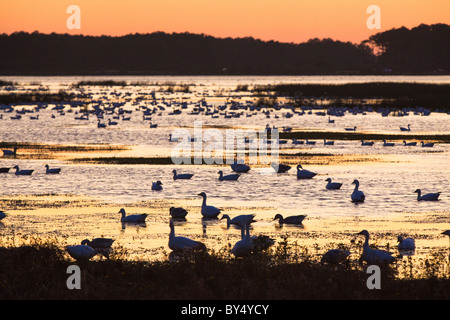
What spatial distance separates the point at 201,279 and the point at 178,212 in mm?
7159

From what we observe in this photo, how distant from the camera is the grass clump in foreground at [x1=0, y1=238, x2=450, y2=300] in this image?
33.4 feet

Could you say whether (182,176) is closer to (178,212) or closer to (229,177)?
(229,177)

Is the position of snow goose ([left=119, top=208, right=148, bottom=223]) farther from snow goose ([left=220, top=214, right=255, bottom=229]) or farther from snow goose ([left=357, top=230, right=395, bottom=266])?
snow goose ([left=357, top=230, right=395, bottom=266])

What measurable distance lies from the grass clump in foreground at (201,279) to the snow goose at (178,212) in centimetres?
490

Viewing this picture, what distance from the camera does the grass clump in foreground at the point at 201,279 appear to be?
10195mm

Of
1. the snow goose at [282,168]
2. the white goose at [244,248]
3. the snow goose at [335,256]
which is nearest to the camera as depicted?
the snow goose at [335,256]

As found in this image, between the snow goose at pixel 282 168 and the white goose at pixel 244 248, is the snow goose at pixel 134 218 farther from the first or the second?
the snow goose at pixel 282 168

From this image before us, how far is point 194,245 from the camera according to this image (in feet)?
45.0

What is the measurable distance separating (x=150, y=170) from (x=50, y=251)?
1416 cm

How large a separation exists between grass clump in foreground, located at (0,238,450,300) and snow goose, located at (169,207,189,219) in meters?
4.90

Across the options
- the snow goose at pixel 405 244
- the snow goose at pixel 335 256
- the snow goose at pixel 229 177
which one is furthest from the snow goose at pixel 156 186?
the snow goose at pixel 335 256

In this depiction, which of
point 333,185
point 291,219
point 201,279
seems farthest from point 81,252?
point 333,185

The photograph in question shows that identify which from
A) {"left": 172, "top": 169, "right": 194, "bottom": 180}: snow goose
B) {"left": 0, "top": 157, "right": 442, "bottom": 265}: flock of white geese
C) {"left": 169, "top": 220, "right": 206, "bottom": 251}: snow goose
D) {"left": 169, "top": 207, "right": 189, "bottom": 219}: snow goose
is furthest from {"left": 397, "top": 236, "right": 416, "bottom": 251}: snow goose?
{"left": 172, "top": 169, "right": 194, "bottom": 180}: snow goose
